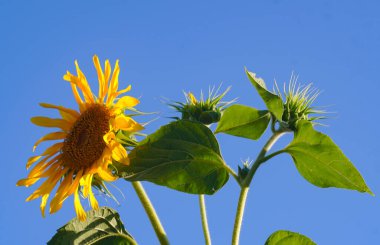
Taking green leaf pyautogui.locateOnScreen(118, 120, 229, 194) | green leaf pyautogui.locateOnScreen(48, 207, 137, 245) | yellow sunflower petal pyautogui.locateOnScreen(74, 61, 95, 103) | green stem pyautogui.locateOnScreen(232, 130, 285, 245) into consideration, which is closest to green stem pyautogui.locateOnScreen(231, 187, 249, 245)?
green stem pyautogui.locateOnScreen(232, 130, 285, 245)

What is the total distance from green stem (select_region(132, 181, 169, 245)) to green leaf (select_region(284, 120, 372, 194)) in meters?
0.60

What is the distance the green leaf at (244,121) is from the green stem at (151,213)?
413mm

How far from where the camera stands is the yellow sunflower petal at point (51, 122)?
2.68m

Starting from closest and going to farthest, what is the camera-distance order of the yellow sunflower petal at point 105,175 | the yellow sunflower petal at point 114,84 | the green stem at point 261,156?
the yellow sunflower petal at point 105,175 → the green stem at point 261,156 → the yellow sunflower petal at point 114,84

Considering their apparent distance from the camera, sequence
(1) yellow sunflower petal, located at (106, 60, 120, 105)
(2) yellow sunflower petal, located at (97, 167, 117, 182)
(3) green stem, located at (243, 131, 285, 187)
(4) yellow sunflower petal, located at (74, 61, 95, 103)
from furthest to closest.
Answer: (4) yellow sunflower petal, located at (74, 61, 95, 103)
(1) yellow sunflower petal, located at (106, 60, 120, 105)
(3) green stem, located at (243, 131, 285, 187)
(2) yellow sunflower petal, located at (97, 167, 117, 182)

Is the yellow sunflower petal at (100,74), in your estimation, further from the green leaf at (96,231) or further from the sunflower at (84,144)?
the green leaf at (96,231)

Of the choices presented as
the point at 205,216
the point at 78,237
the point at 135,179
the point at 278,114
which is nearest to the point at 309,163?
the point at 278,114

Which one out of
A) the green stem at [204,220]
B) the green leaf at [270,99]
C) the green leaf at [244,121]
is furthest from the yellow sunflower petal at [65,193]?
the green leaf at [270,99]

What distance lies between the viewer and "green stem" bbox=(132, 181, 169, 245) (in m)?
2.34

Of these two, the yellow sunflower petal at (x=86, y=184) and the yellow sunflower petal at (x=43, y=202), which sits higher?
the yellow sunflower petal at (x=43, y=202)

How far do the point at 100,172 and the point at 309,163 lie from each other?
2.81 feet

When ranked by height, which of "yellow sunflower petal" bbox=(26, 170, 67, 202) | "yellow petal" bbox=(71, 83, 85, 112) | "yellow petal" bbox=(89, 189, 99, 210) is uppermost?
"yellow petal" bbox=(71, 83, 85, 112)

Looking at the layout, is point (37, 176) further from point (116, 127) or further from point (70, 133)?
point (116, 127)

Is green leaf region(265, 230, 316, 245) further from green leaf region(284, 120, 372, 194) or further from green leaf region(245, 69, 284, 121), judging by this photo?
green leaf region(245, 69, 284, 121)
